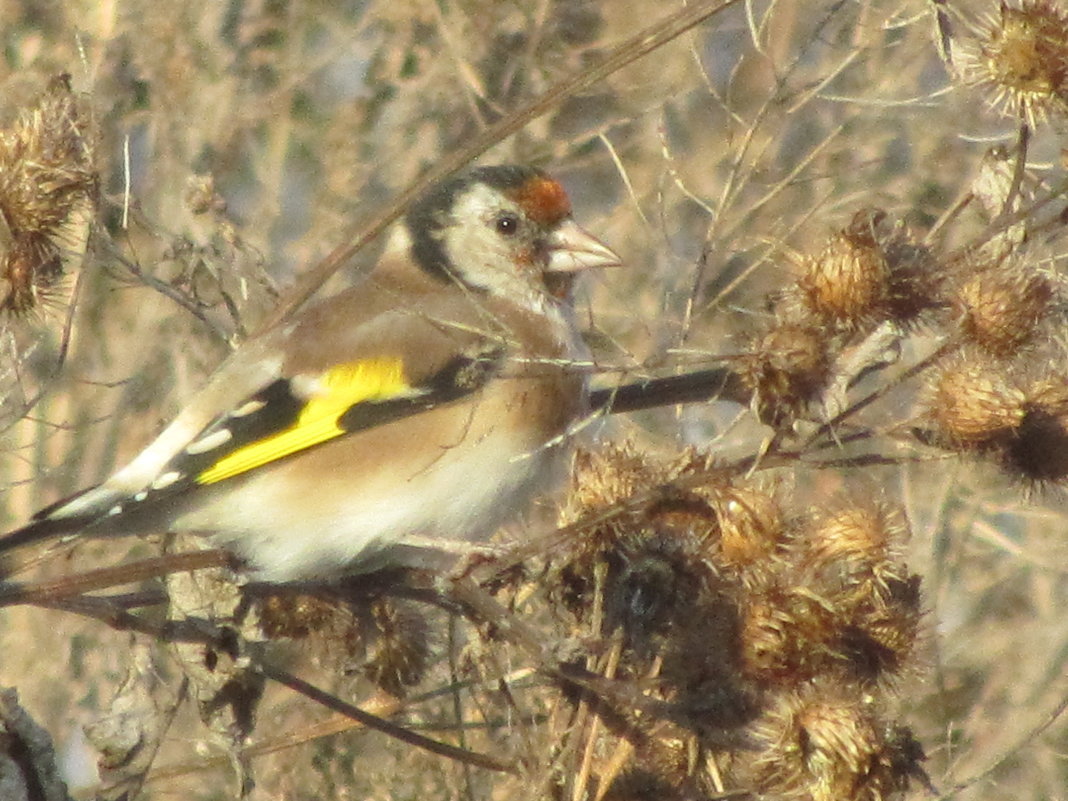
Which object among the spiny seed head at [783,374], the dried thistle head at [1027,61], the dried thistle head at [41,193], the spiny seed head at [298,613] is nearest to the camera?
the spiny seed head at [783,374]

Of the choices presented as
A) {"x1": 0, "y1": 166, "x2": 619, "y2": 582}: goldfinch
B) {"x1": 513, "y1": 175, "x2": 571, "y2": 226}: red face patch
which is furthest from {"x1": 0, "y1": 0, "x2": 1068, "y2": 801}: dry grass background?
{"x1": 513, "y1": 175, "x2": 571, "y2": 226}: red face patch

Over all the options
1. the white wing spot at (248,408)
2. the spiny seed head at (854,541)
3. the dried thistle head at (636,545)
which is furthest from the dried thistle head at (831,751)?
the white wing spot at (248,408)

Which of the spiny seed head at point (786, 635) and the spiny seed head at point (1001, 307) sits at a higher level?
the spiny seed head at point (1001, 307)

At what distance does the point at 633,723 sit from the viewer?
284cm

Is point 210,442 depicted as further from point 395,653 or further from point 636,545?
point 636,545

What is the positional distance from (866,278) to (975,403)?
0.29 metres

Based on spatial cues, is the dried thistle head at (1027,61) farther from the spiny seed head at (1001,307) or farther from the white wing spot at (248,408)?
the white wing spot at (248,408)

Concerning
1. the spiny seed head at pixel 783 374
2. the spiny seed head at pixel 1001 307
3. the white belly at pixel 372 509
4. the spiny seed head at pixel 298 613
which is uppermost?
the spiny seed head at pixel 783 374

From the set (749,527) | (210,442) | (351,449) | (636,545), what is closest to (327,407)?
(351,449)

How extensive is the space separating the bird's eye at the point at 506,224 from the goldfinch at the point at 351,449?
1.73ft

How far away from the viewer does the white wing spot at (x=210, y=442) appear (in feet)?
12.7

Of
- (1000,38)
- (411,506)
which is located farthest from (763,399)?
(411,506)

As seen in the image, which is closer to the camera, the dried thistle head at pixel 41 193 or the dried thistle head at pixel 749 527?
the dried thistle head at pixel 749 527

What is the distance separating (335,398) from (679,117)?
3.04 meters
